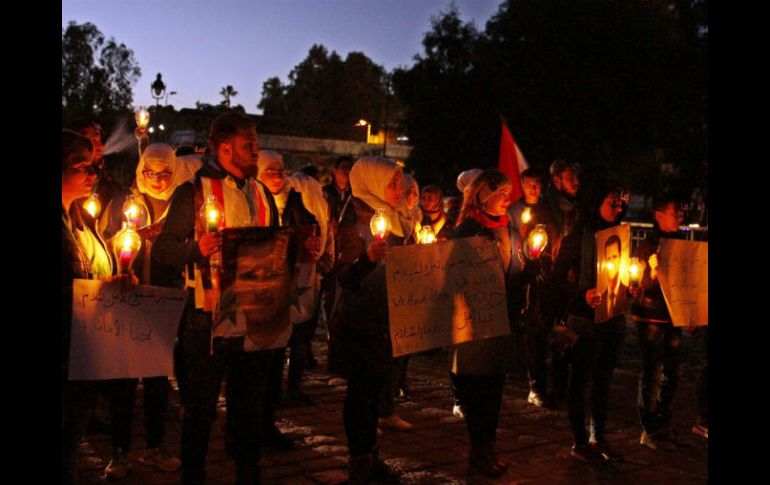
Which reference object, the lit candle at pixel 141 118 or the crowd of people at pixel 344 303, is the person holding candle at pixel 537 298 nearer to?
the crowd of people at pixel 344 303

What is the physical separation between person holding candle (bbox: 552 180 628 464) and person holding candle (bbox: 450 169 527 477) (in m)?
0.61

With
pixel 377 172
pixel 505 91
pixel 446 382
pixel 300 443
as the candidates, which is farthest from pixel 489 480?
pixel 505 91

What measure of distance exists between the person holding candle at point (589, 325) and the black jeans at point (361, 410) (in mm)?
1713

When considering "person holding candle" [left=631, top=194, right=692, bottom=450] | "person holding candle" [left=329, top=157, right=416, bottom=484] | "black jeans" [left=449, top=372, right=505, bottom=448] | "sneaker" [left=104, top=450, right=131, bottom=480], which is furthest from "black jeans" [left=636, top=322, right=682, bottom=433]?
"sneaker" [left=104, top=450, right=131, bottom=480]

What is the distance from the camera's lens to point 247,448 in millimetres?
4617

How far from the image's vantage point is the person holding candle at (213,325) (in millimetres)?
4484

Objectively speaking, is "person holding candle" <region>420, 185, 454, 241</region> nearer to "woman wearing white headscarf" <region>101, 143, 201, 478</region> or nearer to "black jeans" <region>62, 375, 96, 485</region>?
"woman wearing white headscarf" <region>101, 143, 201, 478</region>

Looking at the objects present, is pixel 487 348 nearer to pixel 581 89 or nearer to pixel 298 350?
pixel 298 350

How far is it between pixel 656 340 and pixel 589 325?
0.93 meters

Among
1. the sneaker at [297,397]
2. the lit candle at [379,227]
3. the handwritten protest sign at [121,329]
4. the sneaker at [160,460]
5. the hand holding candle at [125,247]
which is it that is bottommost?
the sneaker at [160,460]

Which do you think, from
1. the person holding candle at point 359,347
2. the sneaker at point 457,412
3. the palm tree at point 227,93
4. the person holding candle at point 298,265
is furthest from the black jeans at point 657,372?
the palm tree at point 227,93

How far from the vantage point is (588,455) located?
20.2 ft

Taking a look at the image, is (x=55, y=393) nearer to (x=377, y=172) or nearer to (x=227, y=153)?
(x=227, y=153)

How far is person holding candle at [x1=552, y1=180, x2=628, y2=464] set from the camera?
6129 millimetres
